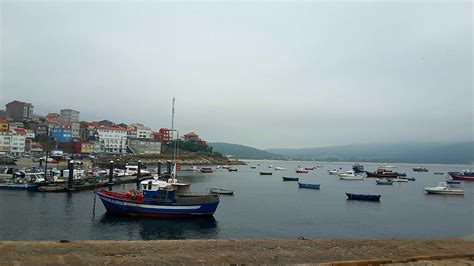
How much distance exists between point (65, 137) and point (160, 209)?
9448 centimetres

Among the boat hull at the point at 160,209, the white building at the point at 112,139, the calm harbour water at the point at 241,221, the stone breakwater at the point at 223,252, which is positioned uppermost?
the white building at the point at 112,139

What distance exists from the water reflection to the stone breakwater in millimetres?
10001

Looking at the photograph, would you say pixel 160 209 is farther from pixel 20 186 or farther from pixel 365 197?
pixel 365 197

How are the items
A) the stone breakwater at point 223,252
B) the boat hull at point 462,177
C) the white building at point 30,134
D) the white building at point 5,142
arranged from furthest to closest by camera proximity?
the white building at point 30,134
the boat hull at point 462,177
the white building at point 5,142
the stone breakwater at point 223,252

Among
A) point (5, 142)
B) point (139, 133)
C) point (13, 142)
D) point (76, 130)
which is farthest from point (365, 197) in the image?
point (139, 133)

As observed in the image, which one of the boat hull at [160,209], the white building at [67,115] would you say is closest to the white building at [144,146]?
the white building at [67,115]

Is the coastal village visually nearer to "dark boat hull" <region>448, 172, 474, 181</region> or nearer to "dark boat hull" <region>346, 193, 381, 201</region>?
"dark boat hull" <region>346, 193, 381, 201</region>

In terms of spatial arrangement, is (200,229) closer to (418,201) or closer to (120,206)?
(120,206)

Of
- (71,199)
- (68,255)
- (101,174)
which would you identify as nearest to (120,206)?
(71,199)

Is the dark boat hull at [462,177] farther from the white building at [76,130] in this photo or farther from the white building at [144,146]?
the white building at [76,130]

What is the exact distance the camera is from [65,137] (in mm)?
109375

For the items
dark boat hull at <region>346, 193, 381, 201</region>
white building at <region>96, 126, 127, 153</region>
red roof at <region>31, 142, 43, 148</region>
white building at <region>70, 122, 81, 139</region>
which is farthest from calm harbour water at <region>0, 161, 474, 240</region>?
white building at <region>96, 126, 127, 153</region>

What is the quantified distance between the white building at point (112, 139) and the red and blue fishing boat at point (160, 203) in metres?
98.4

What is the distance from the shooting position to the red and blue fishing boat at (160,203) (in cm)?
2770
